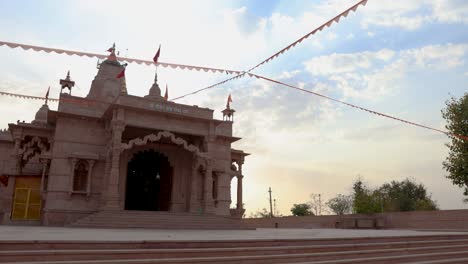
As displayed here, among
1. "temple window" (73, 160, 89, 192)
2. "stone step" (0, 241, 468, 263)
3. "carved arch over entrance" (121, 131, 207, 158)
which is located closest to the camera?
"stone step" (0, 241, 468, 263)

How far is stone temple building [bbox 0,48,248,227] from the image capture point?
61.0ft

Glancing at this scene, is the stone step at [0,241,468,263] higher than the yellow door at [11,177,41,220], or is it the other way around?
the yellow door at [11,177,41,220]

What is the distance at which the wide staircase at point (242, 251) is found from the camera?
7082 mm

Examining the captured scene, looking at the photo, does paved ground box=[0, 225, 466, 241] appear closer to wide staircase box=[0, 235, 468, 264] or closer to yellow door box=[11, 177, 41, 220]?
wide staircase box=[0, 235, 468, 264]

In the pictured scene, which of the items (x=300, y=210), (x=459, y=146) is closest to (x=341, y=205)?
(x=300, y=210)

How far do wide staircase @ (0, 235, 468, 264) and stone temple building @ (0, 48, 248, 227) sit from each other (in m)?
9.34

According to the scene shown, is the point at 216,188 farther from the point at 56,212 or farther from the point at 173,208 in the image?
the point at 56,212

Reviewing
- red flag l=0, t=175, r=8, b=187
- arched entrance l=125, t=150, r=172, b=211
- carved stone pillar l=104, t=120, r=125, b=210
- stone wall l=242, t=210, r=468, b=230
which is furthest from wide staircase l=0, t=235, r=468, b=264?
red flag l=0, t=175, r=8, b=187

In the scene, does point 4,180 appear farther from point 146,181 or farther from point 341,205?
point 341,205

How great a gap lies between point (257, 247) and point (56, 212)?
45.0ft

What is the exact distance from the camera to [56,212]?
18500 millimetres

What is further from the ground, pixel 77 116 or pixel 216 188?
pixel 77 116

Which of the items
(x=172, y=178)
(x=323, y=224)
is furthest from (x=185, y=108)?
(x=323, y=224)

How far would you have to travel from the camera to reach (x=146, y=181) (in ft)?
73.2
